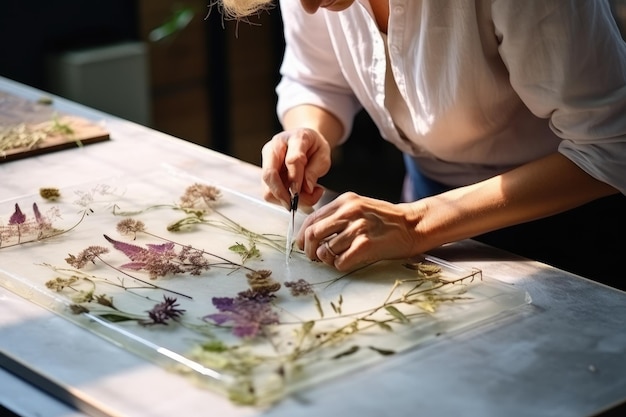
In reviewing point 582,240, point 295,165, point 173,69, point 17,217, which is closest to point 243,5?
point 295,165

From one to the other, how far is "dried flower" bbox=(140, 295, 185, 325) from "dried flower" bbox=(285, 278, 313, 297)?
17 cm

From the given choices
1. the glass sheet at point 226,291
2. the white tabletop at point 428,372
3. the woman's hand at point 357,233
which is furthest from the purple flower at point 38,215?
the woman's hand at point 357,233

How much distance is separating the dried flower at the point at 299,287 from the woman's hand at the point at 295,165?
30 centimetres

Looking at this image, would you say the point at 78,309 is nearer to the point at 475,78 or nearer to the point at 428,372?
the point at 428,372

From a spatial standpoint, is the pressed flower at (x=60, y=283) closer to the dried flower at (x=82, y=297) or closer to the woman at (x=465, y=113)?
the dried flower at (x=82, y=297)

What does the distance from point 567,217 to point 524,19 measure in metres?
0.49

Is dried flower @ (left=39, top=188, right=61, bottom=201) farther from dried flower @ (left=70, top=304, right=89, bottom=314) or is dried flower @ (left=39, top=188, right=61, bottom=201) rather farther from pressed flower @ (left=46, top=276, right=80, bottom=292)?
dried flower @ (left=70, top=304, right=89, bottom=314)

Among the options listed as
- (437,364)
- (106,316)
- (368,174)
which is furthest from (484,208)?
(368,174)

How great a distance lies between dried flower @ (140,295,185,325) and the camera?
147 cm

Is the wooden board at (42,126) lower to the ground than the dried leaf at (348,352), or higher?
lower

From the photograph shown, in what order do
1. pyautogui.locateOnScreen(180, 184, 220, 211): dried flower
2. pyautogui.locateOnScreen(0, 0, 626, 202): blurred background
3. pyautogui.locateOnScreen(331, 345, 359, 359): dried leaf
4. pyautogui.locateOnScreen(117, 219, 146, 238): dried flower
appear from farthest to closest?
1. pyautogui.locateOnScreen(0, 0, 626, 202): blurred background
2. pyautogui.locateOnScreen(180, 184, 220, 211): dried flower
3. pyautogui.locateOnScreen(117, 219, 146, 238): dried flower
4. pyautogui.locateOnScreen(331, 345, 359, 359): dried leaf

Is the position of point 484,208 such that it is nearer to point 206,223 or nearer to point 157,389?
point 206,223

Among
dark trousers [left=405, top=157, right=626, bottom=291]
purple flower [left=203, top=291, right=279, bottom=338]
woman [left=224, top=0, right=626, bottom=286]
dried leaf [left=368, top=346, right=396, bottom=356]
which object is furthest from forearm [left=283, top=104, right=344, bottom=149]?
dried leaf [left=368, top=346, right=396, bottom=356]

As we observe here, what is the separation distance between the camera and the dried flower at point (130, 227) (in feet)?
5.83
